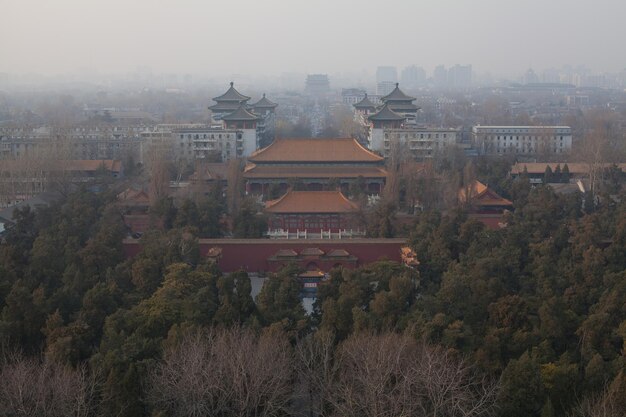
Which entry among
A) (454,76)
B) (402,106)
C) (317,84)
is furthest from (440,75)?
(402,106)

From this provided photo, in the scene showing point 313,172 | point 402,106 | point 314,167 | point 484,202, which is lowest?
point 484,202

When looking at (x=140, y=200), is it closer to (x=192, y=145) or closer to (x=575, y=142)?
(x=192, y=145)

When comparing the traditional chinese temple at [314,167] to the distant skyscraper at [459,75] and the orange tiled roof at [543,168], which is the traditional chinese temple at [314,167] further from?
the distant skyscraper at [459,75]

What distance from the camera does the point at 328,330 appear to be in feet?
34.6

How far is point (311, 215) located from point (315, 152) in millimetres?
5823

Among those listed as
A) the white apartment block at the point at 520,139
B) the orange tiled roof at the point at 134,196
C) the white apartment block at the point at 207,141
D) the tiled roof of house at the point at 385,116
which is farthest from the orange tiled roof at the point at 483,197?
the white apartment block at the point at 520,139

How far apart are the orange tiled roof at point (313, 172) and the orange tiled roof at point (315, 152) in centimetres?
23

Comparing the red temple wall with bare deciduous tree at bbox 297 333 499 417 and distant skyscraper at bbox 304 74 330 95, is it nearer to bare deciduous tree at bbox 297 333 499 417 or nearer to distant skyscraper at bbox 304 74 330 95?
bare deciduous tree at bbox 297 333 499 417

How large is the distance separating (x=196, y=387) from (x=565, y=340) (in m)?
5.16

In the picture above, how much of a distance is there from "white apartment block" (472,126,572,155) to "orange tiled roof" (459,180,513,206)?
12.8 meters

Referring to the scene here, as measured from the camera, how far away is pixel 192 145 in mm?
30125

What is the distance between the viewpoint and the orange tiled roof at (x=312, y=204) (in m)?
18.2

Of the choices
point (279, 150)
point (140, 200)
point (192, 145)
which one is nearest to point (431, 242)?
point (140, 200)

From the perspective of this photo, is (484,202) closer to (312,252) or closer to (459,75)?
(312,252)
